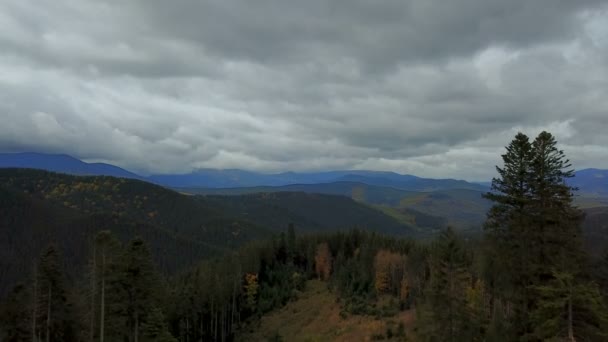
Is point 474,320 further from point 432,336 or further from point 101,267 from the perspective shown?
point 101,267

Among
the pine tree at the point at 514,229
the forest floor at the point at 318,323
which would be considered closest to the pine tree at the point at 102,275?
the pine tree at the point at 514,229

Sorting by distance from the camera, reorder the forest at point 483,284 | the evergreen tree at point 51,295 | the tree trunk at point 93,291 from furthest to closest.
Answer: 1. the evergreen tree at point 51,295
2. the tree trunk at point 93,291
3. the forest at point 483,284

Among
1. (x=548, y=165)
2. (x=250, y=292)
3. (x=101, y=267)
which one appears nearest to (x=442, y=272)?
(x=548, y=165)

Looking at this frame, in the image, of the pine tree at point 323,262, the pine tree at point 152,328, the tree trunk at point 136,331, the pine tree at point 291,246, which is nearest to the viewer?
the tree trunk at point 136,331

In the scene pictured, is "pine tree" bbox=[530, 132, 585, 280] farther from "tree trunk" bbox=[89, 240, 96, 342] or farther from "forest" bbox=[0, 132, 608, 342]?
"tree trunk" bbox=[89, 240, 96, 342]

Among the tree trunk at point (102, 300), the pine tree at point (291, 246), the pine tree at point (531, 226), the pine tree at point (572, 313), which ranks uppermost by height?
the pine tree at point (531, 226)

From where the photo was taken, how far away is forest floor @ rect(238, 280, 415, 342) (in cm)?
6091

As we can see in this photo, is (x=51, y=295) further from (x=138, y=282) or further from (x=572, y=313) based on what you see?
(x=572, y=313)

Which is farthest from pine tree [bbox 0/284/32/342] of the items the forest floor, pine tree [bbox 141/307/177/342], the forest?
the forest floor

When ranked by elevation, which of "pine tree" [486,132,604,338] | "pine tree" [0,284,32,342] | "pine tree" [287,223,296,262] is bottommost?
"pine tree" [287,223,296,262]

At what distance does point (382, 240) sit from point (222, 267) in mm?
40032

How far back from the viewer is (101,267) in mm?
30859

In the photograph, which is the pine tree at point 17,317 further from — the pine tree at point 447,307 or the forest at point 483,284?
the pine tree at point 447,307

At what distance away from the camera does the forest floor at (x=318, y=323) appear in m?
60.9
